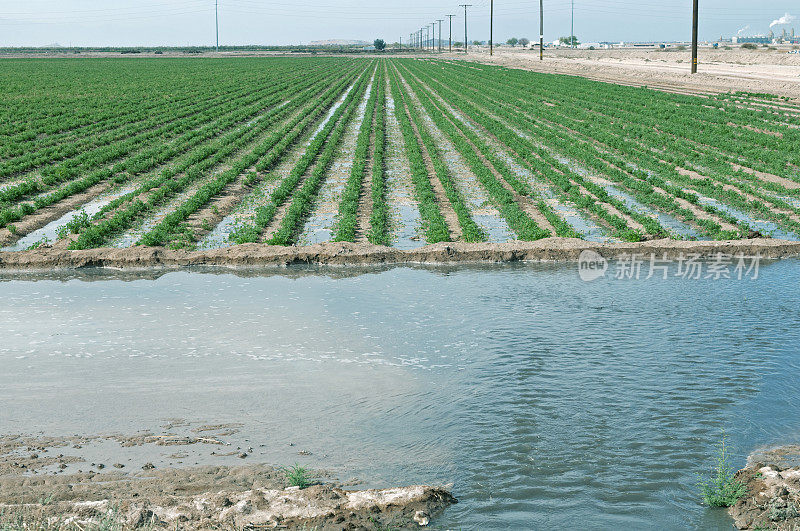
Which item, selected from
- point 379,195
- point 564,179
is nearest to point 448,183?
point 379,195

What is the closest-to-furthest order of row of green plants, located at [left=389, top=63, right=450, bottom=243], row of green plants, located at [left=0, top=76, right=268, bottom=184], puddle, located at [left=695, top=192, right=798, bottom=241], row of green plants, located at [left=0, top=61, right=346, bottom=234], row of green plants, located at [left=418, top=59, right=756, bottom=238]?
puddle, located at [left=695, top=192, right=798, bottom=241] → row of green plants, located at [left=389, top=63, right=450, bottom=243] → row of green plants, located at [left=418, top=59, right=756, bottom=238] → row of green plants, located at [left=0, top=61, right=346, bottom=234] → row of green plants, located at [left=0, top=76, right=268, bottom=184]

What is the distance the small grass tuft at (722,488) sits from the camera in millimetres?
6039

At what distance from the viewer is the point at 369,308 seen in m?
11.1

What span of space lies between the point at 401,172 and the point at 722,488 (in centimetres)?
1653

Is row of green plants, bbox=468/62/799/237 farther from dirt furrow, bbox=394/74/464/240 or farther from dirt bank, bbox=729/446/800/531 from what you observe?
dirt bank, bbox=729/446/800/531

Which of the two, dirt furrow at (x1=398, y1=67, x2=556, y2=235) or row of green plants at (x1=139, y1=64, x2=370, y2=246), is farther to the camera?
dirt furrow at (x1=398, y1=67, x2=556, y2=235)

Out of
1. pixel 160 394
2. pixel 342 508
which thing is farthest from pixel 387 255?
pixel 342 508

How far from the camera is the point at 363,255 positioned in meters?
13.4

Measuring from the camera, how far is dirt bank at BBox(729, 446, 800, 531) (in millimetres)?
5746

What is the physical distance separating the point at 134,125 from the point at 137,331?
25.7m

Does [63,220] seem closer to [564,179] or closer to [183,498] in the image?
[564,179]

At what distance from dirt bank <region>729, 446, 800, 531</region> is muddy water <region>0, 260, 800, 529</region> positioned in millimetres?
206

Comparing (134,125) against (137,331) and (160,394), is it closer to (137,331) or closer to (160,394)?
(137,331)

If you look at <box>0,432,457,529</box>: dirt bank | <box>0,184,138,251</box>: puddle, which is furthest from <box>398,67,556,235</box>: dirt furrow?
<box>0,184,138,251</box>: puddle
